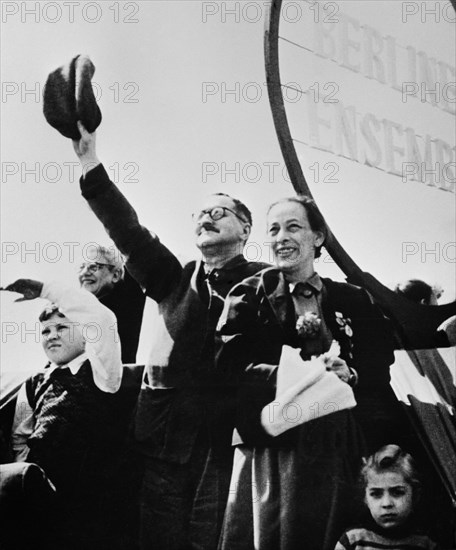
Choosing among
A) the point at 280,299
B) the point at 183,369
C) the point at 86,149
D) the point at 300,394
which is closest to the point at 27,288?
the point at 86,149

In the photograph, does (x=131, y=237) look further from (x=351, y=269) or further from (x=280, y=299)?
(x=351, y=269)

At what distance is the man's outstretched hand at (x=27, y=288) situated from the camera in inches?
174

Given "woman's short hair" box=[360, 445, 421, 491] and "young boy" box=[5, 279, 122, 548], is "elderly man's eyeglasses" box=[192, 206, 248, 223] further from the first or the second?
"woman's short hair" box=[360, 445, 421, 491]

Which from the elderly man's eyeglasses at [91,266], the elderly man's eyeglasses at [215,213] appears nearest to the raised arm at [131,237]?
the elderly man's eyeglasses at [91,266]

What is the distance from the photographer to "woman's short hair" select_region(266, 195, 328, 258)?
4.47 m

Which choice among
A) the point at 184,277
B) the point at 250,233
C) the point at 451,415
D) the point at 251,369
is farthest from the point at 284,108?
the point at 451,415


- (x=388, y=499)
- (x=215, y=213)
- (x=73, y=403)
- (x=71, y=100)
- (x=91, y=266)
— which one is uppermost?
(x=71, y=100)

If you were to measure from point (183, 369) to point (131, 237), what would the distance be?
0.68 metres

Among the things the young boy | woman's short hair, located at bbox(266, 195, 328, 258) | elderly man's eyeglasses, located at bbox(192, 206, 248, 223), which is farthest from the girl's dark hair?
the young boy

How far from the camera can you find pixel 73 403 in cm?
421

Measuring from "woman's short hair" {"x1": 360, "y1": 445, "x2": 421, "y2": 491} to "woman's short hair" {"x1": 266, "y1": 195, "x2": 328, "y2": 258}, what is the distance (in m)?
1.00

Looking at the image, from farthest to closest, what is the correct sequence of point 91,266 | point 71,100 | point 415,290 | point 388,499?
point 415,290, point 71,100, point 91,266, point 388,499

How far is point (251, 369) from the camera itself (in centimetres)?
424

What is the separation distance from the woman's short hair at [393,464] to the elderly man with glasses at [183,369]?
660 mm
